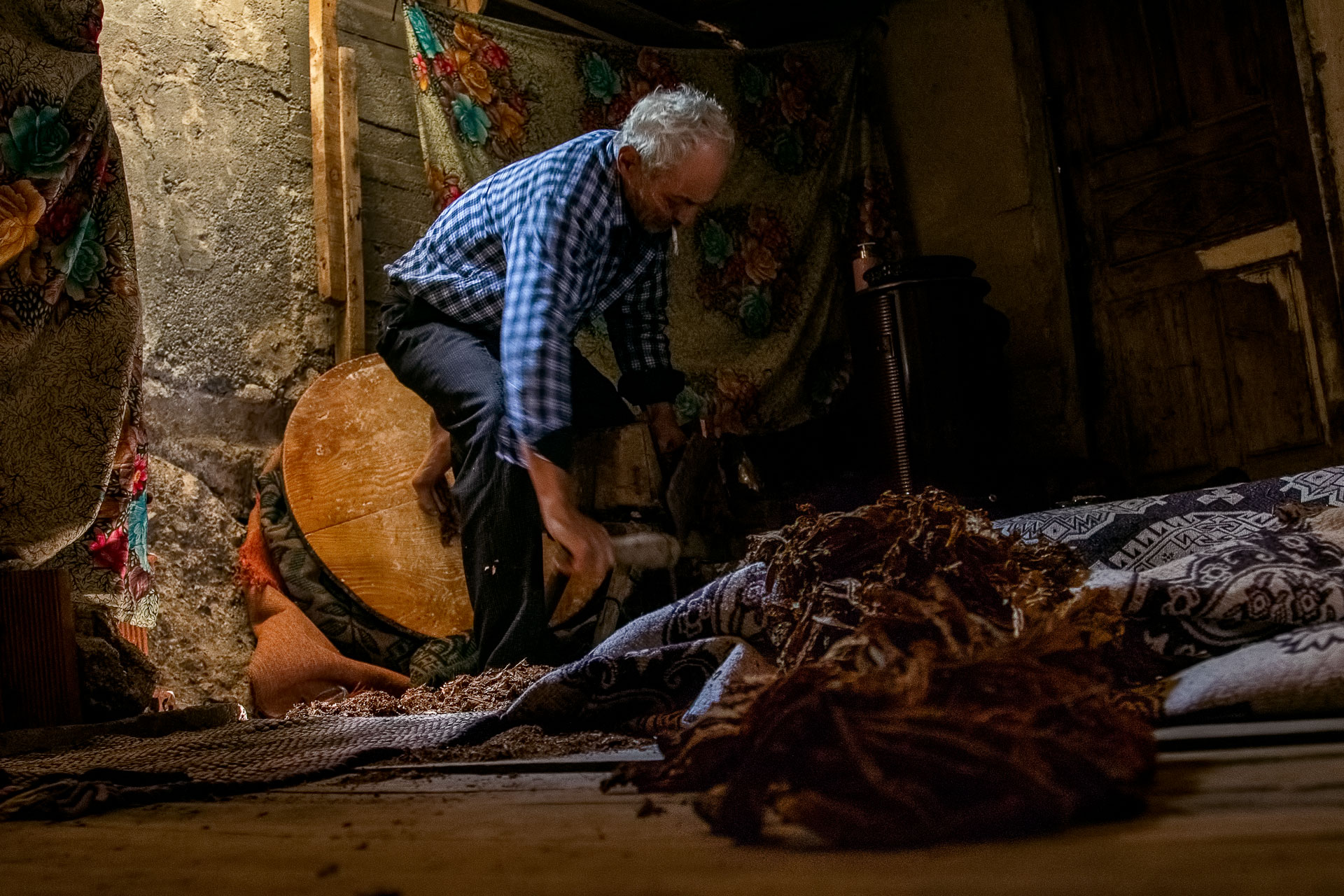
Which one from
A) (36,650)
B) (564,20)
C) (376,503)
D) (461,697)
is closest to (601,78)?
(564,20)

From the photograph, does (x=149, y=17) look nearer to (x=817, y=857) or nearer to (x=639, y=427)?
(x=639, y=427)

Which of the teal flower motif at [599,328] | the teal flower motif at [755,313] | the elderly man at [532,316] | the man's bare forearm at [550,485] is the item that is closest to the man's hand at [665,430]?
the elderly man at [532,316]

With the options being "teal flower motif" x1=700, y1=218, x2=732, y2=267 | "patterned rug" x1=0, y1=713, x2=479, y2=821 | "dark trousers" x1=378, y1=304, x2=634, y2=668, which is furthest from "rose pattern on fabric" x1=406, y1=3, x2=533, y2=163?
"patterned rug" x1=0, y1=713, x2=479, y2=821

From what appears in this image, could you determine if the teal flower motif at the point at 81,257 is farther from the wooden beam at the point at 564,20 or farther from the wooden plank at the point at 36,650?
the wooden beam at the point at 564,20

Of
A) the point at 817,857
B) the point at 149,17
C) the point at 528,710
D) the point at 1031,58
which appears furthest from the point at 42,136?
the point at 1031,58

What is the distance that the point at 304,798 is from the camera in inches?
47.6

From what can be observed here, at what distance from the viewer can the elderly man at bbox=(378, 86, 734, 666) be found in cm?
242

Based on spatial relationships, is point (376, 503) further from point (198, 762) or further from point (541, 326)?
point (198, 762)

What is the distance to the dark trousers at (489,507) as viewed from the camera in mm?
2637

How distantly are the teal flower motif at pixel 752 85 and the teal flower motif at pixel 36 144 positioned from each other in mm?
3154

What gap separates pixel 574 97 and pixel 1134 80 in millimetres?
2332

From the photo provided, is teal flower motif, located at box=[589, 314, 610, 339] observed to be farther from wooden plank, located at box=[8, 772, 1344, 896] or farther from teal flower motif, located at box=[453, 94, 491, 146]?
wooden plank, located at box=[8, 772, 1344, 896]

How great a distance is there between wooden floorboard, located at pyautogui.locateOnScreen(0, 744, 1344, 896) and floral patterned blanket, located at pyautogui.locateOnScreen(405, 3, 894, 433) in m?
3.19

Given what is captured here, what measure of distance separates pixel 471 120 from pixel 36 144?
2.10 metres
